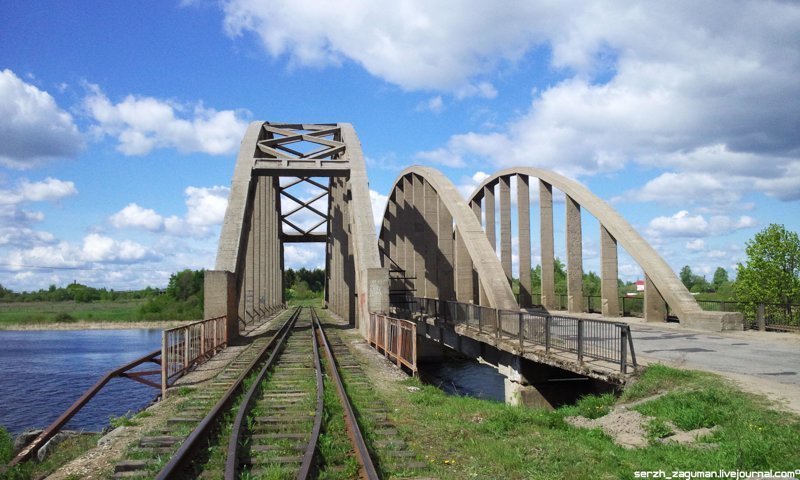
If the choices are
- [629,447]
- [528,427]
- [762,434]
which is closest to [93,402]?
[528,427]

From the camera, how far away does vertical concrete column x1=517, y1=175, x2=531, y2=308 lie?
2866 cm

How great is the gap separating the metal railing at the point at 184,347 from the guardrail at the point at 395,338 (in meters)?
4.54

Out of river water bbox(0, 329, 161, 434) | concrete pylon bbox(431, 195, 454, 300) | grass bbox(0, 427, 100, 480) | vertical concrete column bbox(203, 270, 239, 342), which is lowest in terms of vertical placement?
river water bbox(0, 329, 161, 434)

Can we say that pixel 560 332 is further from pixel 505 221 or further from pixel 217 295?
pixel 505 221

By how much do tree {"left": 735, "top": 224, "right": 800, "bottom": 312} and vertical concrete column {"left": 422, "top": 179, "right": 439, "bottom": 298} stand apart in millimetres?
14091

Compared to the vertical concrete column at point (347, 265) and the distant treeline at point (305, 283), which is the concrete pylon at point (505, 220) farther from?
the distant treeline at point (305, 283)

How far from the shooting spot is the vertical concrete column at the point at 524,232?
28.7m

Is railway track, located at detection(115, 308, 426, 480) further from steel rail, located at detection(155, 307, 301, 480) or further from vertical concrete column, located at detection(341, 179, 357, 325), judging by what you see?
vertical concrete column, located at detection(341, 179, 357, 325)

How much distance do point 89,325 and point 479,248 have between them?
59359mm

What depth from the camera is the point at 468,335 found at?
56.6ft

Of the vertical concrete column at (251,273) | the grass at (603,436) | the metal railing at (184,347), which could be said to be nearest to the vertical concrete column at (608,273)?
the grass at (603,436)

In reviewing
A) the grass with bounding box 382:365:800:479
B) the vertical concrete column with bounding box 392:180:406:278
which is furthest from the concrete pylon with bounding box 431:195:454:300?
the grass with bounding box 382:365:800:479

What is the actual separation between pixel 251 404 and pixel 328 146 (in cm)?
2405

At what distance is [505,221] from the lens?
30547 mm
